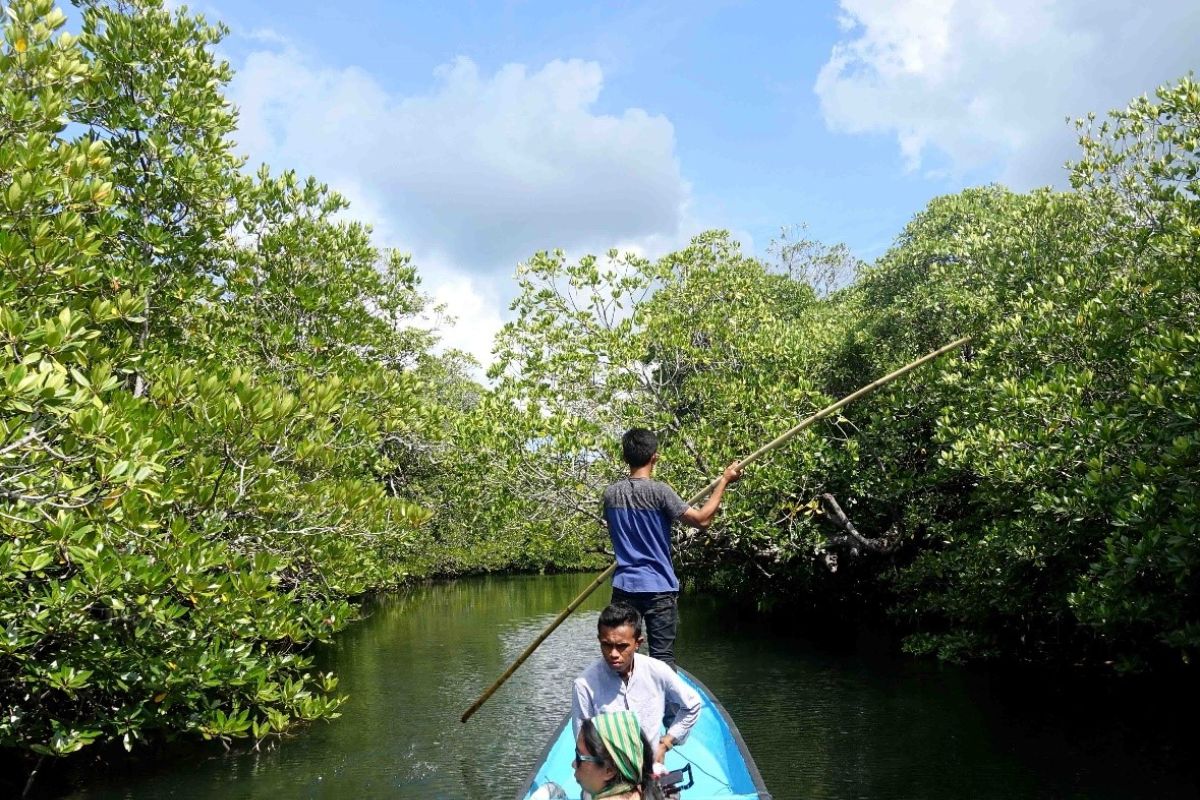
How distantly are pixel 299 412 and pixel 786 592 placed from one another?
50.3 feet

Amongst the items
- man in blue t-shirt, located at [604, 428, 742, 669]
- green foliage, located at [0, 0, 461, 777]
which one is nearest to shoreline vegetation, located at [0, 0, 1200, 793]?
green foliage, located at [0, 0, 461, 777]

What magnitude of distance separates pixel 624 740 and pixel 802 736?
20.6ft

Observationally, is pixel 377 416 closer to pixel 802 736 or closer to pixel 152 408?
A: pixel 152 408

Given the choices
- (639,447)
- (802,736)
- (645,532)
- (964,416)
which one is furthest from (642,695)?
(964,416)

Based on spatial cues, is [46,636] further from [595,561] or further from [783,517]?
[595,561]

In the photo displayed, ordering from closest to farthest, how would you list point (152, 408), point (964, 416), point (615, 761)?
point (615, 761), point (152, 408), point (964, 416)

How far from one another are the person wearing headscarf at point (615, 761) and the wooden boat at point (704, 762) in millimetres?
1076

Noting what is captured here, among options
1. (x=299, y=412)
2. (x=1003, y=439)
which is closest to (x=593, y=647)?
(x=1003, y=439)

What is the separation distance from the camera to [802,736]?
9586mm

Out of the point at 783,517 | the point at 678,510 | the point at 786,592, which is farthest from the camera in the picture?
the point at 786,592

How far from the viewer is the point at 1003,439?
972 centimetres

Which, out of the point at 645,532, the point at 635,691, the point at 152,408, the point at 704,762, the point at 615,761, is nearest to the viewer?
the point at 615,761

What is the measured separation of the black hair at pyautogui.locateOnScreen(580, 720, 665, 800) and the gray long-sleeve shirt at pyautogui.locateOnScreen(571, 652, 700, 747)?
1.27 ft

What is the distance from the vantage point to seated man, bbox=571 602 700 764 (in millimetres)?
4539
